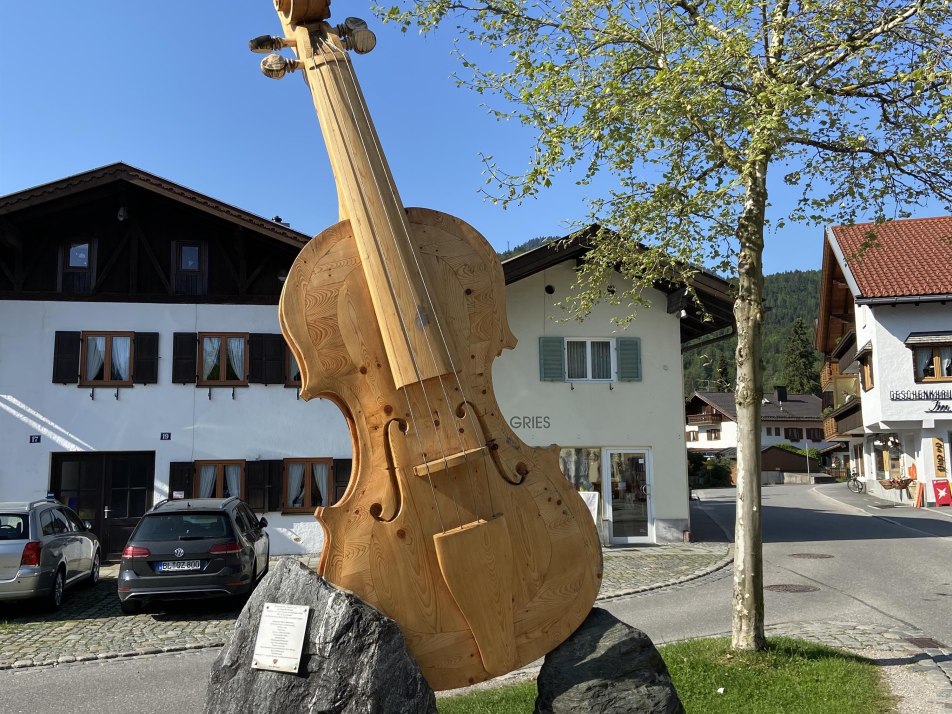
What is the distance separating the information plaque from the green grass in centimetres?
248

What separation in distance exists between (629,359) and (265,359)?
7940mm

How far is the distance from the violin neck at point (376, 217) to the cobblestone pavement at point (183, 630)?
15.6ft

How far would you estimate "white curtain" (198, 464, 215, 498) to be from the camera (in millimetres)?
17031

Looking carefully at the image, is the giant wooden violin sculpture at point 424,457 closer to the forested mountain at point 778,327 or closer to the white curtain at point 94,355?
the white curtain at point 94,355

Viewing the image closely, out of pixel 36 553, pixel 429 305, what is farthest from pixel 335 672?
pixel 36 553

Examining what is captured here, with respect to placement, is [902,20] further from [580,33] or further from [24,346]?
[24,346]

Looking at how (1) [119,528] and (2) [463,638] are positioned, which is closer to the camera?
(2) [463,638]

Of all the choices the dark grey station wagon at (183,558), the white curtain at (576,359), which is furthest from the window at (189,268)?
the white curtain at (576,359)

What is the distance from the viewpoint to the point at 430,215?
412 cm

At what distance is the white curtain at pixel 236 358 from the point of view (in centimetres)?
1739

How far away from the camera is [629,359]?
1839 centimetres

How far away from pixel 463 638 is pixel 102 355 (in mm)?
15393

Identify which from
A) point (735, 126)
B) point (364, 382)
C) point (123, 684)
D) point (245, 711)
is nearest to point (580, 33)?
point (735, 126)

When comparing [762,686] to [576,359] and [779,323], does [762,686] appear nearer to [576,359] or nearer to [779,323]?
[576,359]
